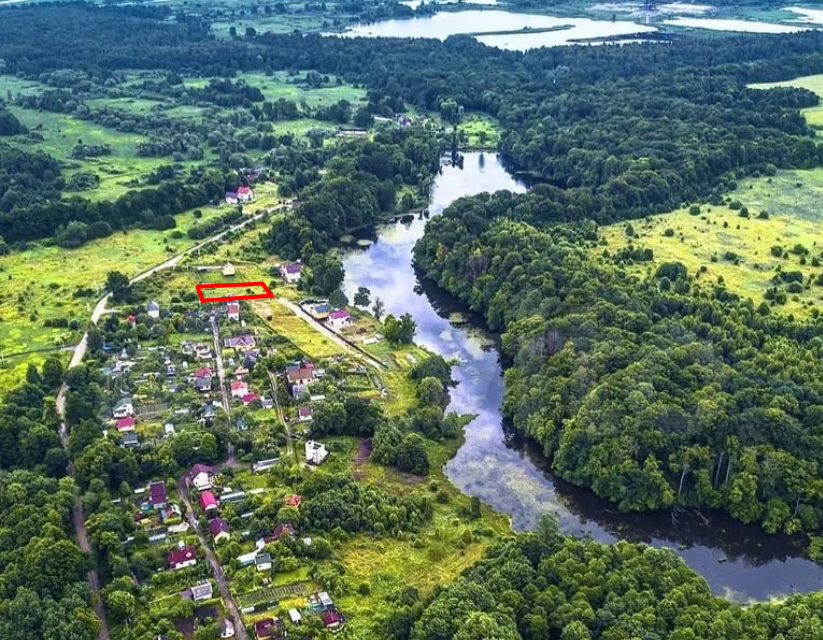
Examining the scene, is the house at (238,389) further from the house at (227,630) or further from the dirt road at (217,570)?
the house at (227,630)

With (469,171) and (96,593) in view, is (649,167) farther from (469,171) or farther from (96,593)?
(96,593)

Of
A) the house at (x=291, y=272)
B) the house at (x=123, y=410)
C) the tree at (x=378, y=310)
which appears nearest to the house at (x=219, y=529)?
the house at (x=123, y=410)

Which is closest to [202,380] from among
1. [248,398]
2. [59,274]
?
[248,398]

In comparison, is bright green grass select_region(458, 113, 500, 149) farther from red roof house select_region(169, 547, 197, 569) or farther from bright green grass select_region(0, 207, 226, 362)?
red roof house select_region(169, 547, 197, 569)

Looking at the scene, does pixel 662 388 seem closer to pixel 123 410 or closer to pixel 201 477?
pixel 201 477

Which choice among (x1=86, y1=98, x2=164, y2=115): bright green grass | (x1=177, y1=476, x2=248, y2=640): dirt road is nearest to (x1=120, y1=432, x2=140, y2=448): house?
(x1=177, y1=476, x2=248, y2=640): dirt road

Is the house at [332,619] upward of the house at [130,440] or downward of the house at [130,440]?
downward

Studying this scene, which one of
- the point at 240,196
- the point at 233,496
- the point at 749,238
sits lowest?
the point at 233,496
